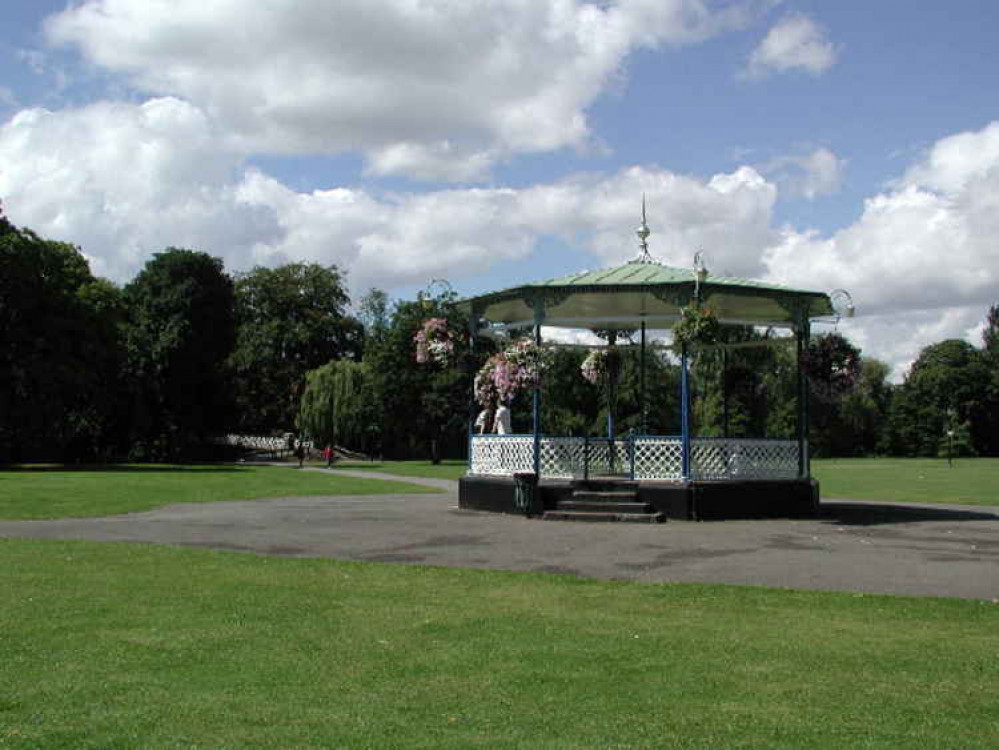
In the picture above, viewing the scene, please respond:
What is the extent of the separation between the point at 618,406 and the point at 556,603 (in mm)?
53177

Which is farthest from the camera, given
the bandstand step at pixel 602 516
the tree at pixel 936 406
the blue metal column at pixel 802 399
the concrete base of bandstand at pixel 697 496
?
the tree at pixel 936 406

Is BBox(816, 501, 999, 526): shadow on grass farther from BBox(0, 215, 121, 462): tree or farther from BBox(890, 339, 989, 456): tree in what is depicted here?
BBox(890, 339, 989, 456): tree

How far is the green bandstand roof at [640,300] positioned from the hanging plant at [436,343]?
0.94 metres

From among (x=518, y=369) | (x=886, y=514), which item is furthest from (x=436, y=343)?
(x=886, y=514)

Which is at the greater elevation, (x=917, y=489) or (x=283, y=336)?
(x=283, y=336)

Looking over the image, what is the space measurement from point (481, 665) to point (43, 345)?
4709 cm

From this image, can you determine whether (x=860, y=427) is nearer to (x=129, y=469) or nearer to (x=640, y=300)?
(x=129, y=469)

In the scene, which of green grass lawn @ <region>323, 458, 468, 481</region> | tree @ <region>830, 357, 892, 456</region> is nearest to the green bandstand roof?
green grass lawn @ <region>323, 458, 468, 481</region>

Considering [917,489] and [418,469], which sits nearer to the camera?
[917,489]

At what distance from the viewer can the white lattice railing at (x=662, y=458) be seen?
70.1 feet

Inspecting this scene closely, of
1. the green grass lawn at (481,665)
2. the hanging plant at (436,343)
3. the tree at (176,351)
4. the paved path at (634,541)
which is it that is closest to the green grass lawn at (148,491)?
the paved path at (634,541)

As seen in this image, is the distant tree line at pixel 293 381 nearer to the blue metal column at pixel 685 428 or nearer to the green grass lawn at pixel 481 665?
the blue metal column at pixel 685 428

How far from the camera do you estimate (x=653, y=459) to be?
70.2ft

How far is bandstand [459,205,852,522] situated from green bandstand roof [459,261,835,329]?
3cm
